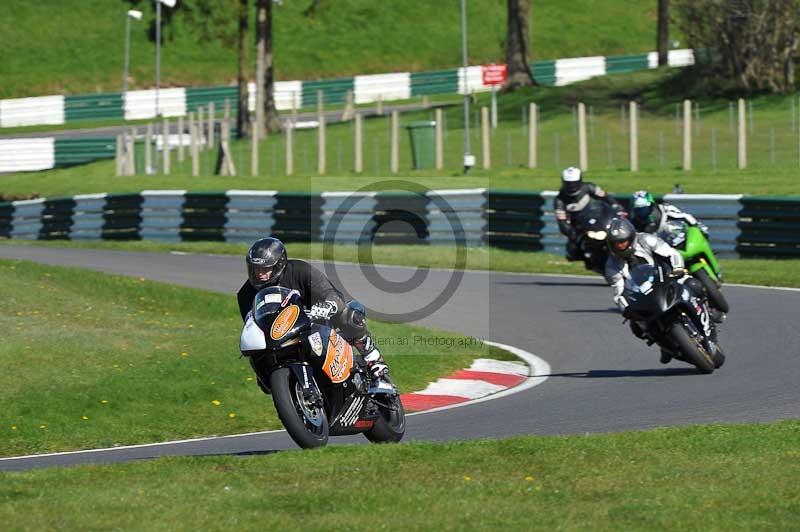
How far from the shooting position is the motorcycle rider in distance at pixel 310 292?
9.26m

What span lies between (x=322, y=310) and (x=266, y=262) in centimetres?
45

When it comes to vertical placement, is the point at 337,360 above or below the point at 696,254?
below

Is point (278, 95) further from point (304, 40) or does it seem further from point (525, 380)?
point (525, 380)

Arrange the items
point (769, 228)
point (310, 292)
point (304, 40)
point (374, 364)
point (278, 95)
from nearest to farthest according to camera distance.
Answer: point (310, 292) < point (374, 364) < point (769, 228) < point (278, 95) < point (304, 40)

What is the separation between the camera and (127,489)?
25.8ft

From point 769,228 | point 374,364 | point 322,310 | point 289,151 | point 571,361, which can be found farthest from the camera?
point 289,151

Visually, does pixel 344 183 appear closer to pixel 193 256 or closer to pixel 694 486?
pixel 193 256

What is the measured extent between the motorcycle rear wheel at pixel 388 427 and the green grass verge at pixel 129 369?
87.2 inches

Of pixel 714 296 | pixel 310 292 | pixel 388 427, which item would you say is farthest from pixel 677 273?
pixel 310 292

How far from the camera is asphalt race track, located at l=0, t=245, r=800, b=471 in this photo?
35.2ft

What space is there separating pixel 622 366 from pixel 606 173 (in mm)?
19018

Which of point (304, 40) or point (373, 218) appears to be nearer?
point (373, 218)

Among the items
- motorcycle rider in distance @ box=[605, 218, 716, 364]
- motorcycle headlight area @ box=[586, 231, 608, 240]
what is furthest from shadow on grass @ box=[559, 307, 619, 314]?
motorcycle rider in distance @ box=[605, 218, 716, 364]

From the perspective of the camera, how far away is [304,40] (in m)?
74.1
